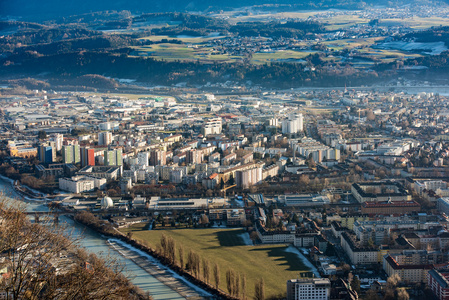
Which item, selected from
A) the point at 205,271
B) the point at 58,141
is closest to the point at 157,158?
the point at 58,141

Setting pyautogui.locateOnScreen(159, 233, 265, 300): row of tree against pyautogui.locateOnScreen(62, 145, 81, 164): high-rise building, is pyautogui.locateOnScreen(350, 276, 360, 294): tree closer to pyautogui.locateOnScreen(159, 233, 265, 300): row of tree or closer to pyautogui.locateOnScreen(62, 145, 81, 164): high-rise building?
pyautogui.locateOnScreen(159, 233, 265, 300): row of tree

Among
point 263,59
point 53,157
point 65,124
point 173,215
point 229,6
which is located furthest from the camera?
point 229,6

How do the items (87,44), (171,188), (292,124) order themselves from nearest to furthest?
(171,188)
(292,124)
(87,44)

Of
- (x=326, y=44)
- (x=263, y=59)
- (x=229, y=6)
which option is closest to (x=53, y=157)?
(x=263, y=59)

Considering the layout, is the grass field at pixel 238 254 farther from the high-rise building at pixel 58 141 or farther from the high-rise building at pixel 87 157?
the high-rise building at pixel 58 141

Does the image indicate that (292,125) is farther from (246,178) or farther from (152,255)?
(152,255)

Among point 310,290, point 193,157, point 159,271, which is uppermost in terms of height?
point 193,157

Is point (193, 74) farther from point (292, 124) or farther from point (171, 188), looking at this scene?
point (171, 188)
